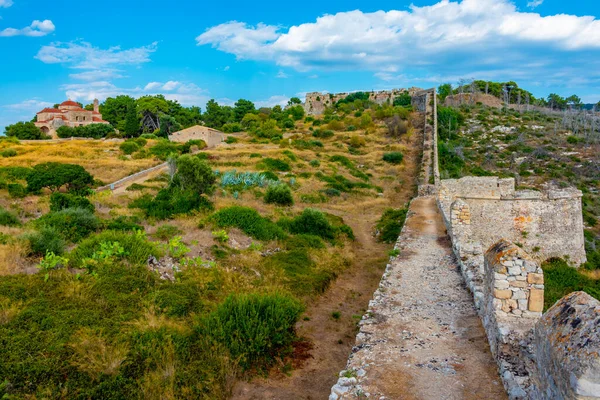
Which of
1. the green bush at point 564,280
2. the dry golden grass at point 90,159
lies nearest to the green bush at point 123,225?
the dry golden grass at point 90,159

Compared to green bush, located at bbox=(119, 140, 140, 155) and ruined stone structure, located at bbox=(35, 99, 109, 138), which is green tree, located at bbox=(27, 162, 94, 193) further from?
ruined stone structure, located at bbox=(35, 99, 109, 138)

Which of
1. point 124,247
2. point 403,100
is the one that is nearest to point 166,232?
point 124,247

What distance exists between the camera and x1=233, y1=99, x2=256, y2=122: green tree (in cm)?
7012

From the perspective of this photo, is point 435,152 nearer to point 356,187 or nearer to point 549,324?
point 356,187

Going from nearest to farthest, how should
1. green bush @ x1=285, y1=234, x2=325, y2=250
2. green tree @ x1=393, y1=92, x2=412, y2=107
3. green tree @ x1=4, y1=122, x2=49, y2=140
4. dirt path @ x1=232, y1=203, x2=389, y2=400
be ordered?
dirt path @ x1=232, y1=203, x2=389, y2=400
green bush @ x1=285, y1=234, x2=325, y2=250
green tree @ x1=4, y1=122, x2=49, y2=140
green tree @ x1=393, y1=92, x2=412, y2=107

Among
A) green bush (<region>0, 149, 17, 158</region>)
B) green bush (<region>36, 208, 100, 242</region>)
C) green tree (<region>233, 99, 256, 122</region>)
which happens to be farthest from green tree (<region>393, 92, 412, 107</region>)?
green bush (<region>36, 208, 100, 242</region>)

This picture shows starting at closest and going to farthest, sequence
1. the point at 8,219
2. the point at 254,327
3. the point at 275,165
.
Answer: the point at 254,327 → the point at 8,219 → the point at 275,165

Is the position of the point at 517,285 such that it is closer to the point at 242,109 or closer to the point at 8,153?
the point at 8,153

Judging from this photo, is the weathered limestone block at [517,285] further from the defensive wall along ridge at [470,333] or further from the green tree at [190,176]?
the green tree at [190,176]

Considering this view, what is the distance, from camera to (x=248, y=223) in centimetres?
1268

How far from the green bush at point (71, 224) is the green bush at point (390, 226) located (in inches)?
384

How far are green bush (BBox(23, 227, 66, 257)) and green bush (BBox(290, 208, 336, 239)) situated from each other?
7.22m

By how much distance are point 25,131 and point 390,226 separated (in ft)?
168

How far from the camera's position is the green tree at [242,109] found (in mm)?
70125
